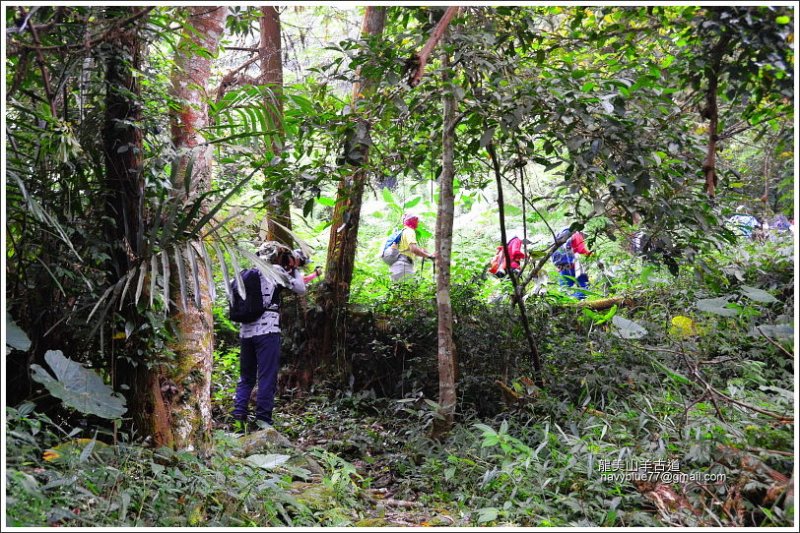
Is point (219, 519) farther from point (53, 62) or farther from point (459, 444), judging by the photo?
point (53, 62)

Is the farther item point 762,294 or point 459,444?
point 459,444

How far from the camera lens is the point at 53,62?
3.34 metres

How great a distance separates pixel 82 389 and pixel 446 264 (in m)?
2.50

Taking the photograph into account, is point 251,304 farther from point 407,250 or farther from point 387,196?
point 387,196

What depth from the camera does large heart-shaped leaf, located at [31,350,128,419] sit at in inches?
121

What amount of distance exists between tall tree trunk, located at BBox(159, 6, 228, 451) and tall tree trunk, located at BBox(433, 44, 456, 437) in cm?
164

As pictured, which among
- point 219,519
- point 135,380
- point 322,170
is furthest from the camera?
point 322,170

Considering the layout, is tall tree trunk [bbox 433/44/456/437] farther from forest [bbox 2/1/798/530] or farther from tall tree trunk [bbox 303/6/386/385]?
tall tree trunk [bbox 303/6/386/385]

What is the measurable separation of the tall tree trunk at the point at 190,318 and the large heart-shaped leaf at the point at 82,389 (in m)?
0.33

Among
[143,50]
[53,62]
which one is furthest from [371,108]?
[53,62]

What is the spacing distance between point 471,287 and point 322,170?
226 cm

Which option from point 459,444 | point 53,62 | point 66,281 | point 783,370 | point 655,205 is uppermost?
point 53,62

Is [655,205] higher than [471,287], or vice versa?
[655,205]

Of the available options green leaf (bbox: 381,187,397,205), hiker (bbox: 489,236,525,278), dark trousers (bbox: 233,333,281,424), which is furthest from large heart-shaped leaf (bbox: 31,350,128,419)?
green leaf (bbox: 381,187,397,205)
